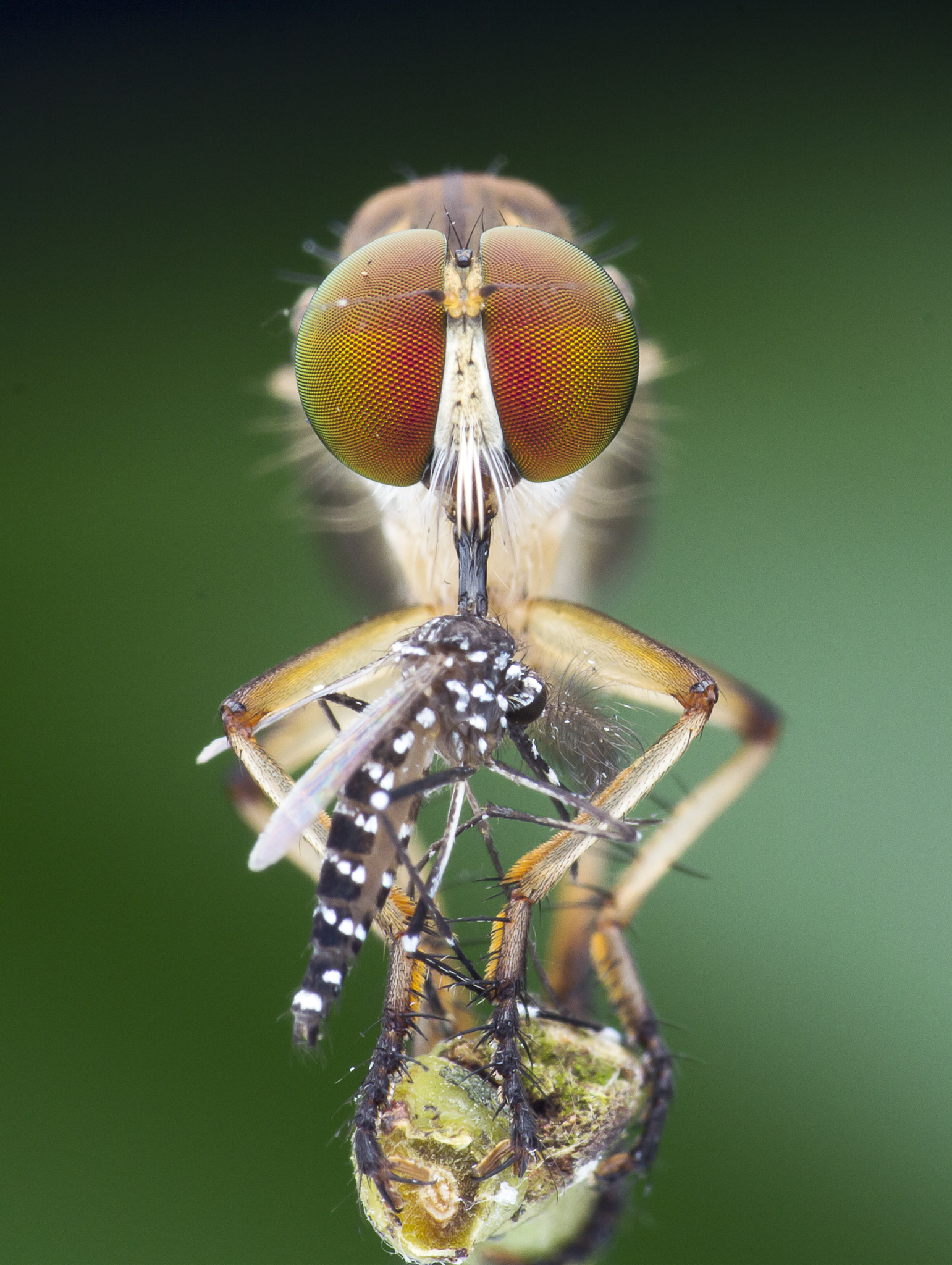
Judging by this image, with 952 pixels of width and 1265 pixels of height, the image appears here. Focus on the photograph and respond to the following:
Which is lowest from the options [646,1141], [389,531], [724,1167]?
[724,1167]

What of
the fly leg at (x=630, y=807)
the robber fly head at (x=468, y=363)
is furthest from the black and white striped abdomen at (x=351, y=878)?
the robber fly head at (x=468, y=363)

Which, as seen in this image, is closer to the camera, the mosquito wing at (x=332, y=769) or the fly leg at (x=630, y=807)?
the mosquito wing at (x=332, y=769)


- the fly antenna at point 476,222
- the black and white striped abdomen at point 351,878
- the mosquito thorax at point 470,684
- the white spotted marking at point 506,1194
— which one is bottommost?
the white spotted marking at point 506,1194

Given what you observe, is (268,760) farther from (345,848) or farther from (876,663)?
(876,663)

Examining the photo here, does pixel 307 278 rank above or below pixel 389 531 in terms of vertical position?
above

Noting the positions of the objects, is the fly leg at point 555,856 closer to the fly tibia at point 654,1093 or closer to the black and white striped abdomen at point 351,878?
the black and white striped abdomen at point 351,878

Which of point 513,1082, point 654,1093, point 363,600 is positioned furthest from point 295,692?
point 363,600

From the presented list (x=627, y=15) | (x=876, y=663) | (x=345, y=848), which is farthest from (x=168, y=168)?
(x=345, y=848)
